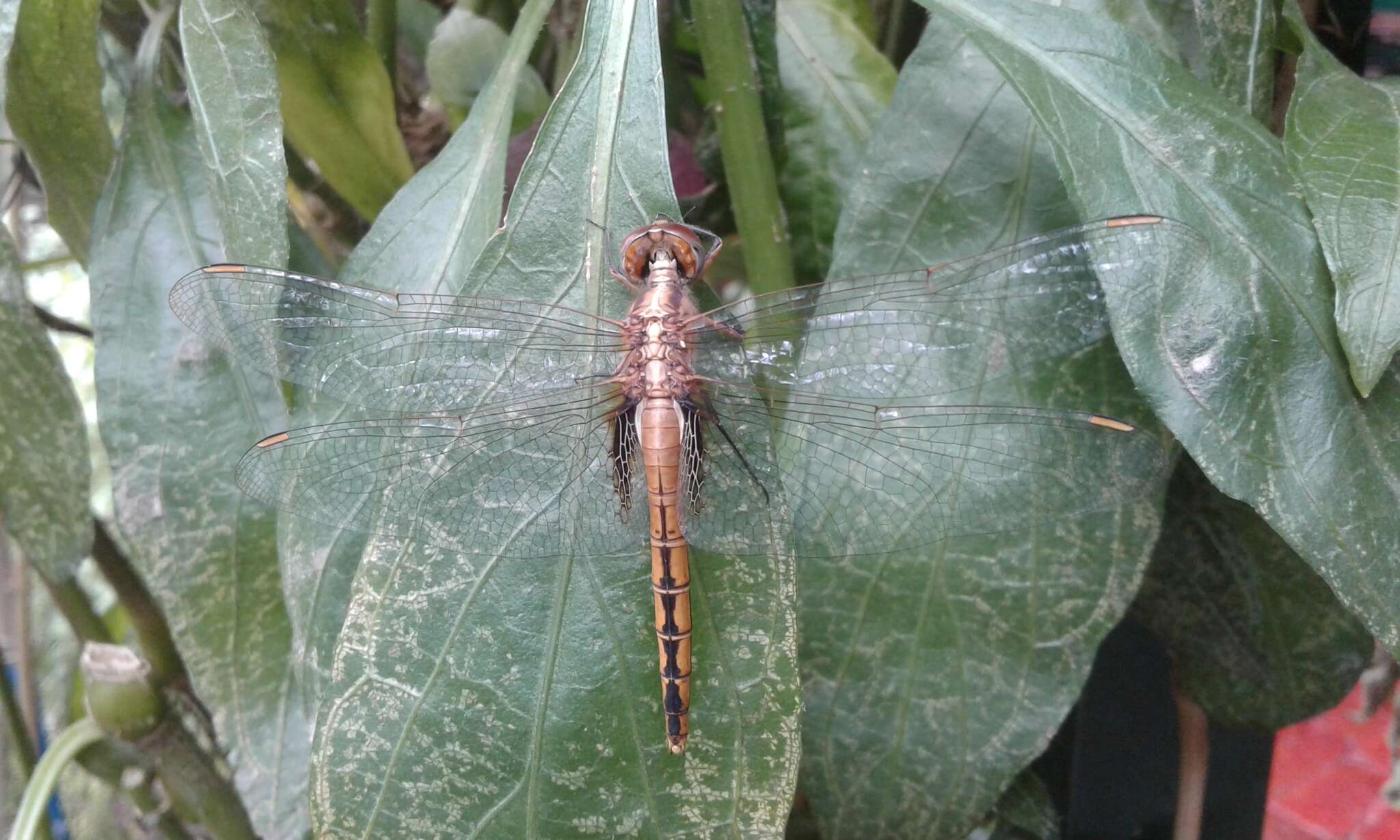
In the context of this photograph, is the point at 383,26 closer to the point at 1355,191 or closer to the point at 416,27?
the point at 416,27

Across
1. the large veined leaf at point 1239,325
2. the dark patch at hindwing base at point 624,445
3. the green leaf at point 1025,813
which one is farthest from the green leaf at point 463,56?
the green leaf at point 1025,813

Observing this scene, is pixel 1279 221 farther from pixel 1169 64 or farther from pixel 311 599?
pixel 311 599

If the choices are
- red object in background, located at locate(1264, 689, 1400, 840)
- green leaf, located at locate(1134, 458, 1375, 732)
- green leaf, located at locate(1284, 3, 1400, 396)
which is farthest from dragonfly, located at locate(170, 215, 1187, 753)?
red object in background, located at locate(1264, 689, 1400, 840)

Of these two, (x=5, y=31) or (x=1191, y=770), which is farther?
(x=1191, y=770)

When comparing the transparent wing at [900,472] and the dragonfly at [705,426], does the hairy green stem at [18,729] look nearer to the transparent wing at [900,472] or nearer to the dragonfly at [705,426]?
the dragonfly at [705,426]

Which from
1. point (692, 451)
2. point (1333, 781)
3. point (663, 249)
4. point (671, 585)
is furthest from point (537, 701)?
point (1333, 781)

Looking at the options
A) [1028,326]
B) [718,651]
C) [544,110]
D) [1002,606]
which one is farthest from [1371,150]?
[544,110]
